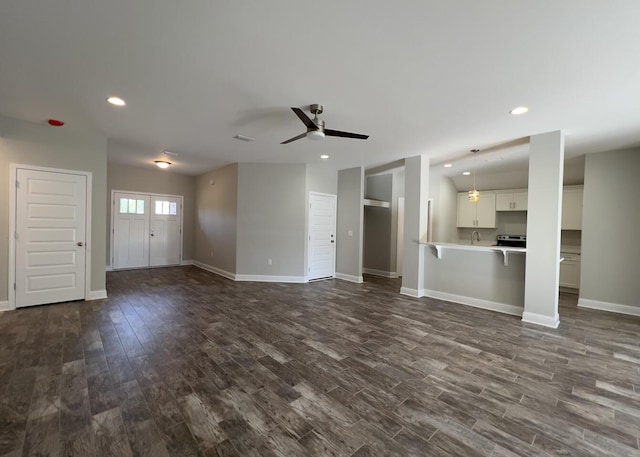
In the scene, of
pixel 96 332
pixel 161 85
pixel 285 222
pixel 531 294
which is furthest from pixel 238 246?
pixel 531 294

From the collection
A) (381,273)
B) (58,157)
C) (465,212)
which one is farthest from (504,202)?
(58,157)

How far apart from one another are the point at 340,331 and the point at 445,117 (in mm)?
2815

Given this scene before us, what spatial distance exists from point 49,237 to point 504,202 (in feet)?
29.4

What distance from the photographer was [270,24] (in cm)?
184

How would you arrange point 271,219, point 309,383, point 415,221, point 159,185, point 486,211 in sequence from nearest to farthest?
1. point 309,383
2. point 415,221
3. point 271,219
4. point 486,211
5. point 159,185

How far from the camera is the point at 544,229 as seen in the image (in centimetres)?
376

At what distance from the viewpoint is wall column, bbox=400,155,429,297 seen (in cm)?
509

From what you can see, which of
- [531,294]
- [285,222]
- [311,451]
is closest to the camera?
[311,451]

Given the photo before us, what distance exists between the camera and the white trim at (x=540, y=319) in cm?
371

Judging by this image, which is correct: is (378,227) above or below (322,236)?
above

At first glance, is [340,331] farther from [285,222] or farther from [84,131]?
[84,131]

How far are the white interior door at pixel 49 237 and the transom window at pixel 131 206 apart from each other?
319cm

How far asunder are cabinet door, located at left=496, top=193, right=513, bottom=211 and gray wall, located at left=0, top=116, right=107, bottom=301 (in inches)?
325

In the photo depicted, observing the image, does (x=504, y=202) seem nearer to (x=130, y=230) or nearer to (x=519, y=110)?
(x=519, y=110)
